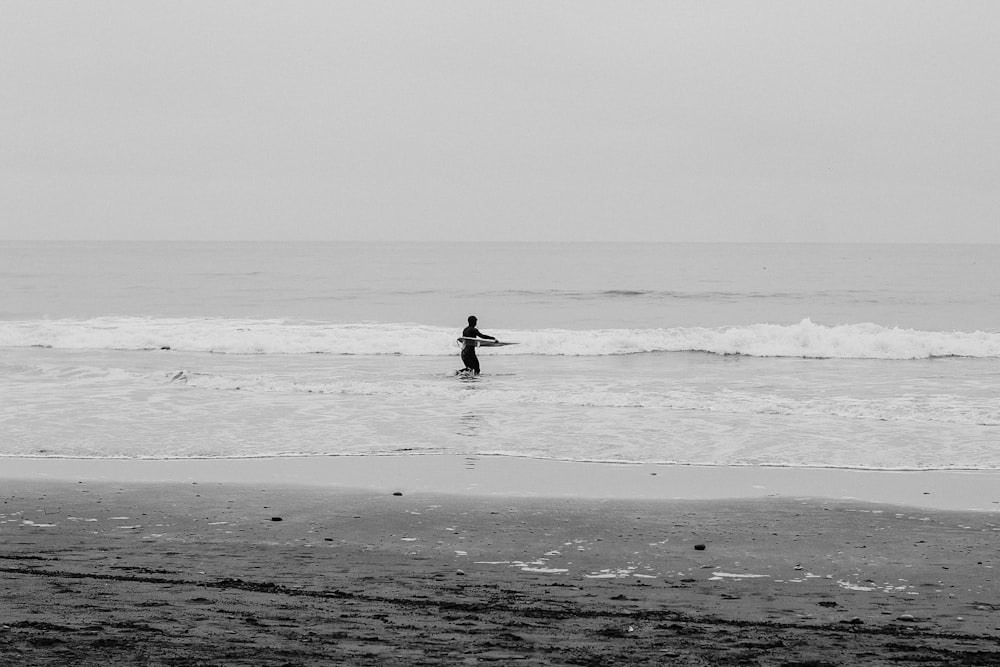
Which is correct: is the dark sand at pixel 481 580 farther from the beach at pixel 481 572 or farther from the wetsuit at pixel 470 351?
the wetsuit at pixel 470 351

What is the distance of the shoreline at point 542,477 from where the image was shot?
9.74 metres

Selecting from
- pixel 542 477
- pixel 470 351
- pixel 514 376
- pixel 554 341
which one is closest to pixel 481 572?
pixel 542 477

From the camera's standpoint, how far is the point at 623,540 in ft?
25.2

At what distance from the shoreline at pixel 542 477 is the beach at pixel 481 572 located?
2.6 inches

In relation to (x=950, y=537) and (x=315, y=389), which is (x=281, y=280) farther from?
(x=950, y=537)

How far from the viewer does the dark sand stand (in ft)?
16.0

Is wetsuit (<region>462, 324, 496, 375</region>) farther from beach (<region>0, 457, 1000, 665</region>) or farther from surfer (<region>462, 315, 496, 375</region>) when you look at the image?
beach (<region>0, 457, 1000, 665</region>)

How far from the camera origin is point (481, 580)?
20.9ft

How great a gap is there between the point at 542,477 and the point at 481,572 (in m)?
4.15

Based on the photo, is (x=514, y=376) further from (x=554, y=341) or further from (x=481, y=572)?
(x=481, y=572)

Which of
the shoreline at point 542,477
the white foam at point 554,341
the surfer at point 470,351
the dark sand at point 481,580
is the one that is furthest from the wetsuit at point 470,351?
the dark sand at point 481,580

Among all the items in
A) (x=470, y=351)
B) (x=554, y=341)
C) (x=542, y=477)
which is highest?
(x=554, y=341)

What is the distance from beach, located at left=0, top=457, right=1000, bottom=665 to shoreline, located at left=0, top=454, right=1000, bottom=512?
7 centimetres

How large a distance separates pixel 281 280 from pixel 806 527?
60.7 m
